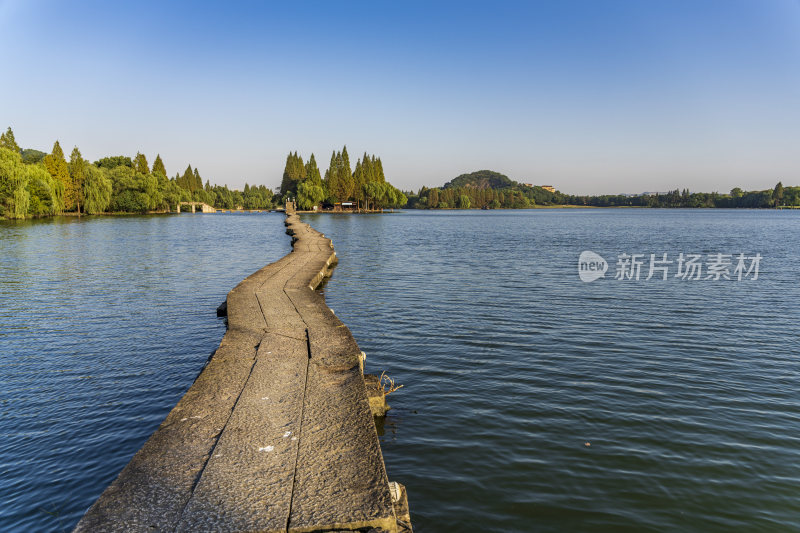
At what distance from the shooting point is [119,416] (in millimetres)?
8633

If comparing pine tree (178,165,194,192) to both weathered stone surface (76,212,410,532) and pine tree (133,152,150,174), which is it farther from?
weathered stone surface (76,212,410,532)

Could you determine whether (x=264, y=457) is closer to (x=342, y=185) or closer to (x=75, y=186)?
(x=75, y=186)

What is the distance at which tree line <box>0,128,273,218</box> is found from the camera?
2670 inches

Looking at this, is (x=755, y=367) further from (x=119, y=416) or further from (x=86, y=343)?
(x=86, y=343)

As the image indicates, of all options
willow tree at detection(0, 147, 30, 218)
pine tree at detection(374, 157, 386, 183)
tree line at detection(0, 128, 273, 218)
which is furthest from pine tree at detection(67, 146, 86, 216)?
pine tree at detection(374, 157, 386, 183)

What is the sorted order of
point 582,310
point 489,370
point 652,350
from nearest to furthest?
point 489,370 < point 652,350 < point 582,310

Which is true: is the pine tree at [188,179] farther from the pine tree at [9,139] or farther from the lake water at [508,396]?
the lake water at [508,396]

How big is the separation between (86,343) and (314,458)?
1041 cm

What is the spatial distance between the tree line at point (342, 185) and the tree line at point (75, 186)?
113 feet

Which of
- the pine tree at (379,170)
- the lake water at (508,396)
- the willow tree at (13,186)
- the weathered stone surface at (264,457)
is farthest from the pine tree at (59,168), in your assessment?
the weathered stone surface at (264,457)

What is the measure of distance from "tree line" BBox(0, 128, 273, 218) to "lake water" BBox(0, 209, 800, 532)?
199 ft

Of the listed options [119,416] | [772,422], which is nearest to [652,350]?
[772,422]

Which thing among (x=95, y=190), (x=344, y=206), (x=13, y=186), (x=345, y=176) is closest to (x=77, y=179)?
(x=95, y=190)

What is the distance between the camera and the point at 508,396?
951 cm
